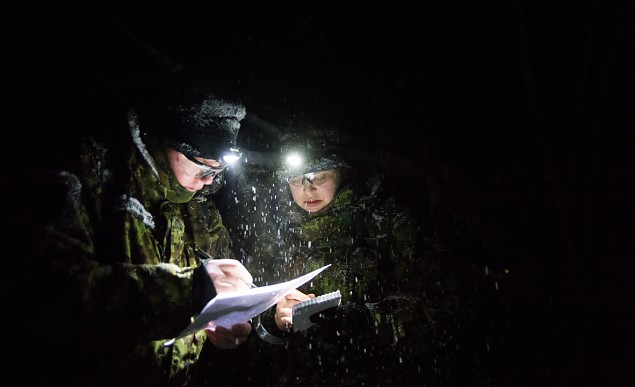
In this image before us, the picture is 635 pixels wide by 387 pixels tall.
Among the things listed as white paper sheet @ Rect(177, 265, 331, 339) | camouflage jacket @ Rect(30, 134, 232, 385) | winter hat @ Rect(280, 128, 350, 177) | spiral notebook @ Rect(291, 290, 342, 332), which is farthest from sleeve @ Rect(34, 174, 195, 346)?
winter hat @ Rect(280, 128, 350, 177)

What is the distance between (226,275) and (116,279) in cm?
59

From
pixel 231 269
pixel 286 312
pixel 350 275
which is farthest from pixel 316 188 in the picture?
pixel 231 269

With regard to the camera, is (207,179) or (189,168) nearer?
(189,168)

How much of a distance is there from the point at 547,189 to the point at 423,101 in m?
3.97

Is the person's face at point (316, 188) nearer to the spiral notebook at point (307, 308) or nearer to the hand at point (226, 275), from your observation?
the spiral notebook at point (307, 308)

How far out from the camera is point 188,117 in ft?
8.59

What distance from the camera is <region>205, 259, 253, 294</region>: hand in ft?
6.10

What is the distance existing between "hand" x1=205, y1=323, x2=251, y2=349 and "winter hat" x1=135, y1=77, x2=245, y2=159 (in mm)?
1545

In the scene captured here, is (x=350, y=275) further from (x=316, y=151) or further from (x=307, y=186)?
(x=316, y=151)

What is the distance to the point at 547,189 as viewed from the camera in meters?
7.73

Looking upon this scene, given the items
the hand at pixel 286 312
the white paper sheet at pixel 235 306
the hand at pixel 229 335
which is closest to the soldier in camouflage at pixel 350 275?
the hand at pixel 286 312

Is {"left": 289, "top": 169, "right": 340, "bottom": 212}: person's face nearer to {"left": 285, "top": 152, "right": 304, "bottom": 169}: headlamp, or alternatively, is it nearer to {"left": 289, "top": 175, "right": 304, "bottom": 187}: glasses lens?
{"left": 289, "top": 175, "right": 304, "bottom": 187}: glasses lens

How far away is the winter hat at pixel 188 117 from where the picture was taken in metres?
2.47

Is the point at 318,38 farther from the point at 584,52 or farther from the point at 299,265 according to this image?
the point at 584,52
